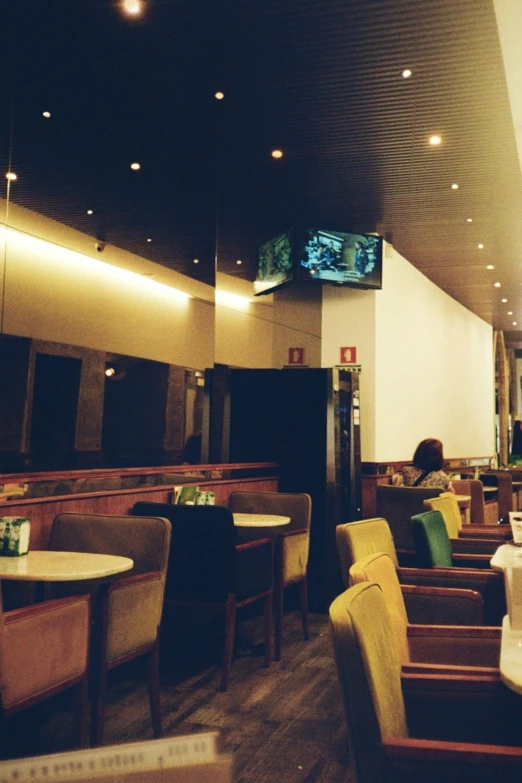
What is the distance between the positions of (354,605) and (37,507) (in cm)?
243

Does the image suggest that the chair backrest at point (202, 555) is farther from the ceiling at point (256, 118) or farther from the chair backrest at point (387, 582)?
the ceiling at point (256, 118)

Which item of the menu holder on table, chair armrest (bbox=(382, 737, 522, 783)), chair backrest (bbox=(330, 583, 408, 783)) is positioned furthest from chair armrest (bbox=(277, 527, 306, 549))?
the menu holder on table

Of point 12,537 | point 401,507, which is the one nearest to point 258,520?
point 12,537

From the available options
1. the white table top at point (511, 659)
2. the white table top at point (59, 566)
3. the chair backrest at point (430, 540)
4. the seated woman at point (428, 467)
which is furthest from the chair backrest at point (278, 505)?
the white table top at point (511, 659)

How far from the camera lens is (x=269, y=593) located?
14.4 ft

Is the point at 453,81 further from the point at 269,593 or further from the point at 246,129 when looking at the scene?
the point at 269,593

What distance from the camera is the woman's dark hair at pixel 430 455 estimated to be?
6.62 meters

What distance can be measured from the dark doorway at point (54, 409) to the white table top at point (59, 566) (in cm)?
140

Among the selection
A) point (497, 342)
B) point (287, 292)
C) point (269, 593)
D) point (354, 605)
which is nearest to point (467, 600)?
point (269, 593)

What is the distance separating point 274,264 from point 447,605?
17.2 feet

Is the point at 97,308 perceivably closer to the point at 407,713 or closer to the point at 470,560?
the point at 470,560

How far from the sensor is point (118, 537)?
141 inches

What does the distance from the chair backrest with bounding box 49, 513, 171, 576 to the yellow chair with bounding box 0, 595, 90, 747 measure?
0.74 metres

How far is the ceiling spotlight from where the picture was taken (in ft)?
12.6
